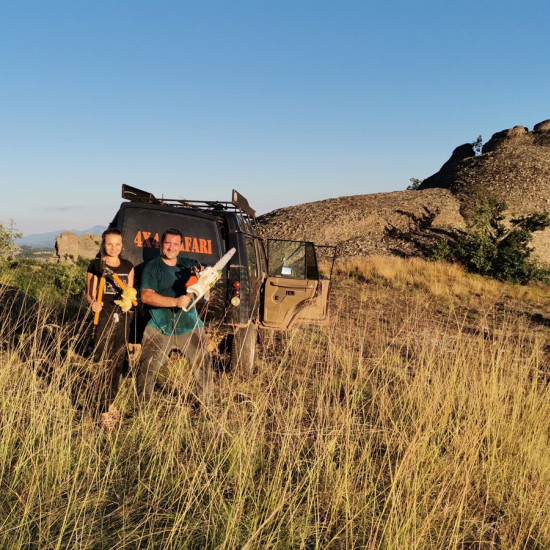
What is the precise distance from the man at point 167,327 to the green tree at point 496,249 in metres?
16.6

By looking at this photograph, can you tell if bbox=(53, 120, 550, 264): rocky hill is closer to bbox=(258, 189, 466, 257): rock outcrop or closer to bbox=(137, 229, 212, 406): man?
bbox=(258, 189, 466, 257): rock outcrop

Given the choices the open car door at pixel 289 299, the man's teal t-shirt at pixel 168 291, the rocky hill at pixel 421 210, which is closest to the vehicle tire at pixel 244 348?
the open car door at pixel 289 299

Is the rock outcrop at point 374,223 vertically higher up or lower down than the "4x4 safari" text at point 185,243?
higher up

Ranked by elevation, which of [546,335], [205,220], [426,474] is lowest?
[546,335]

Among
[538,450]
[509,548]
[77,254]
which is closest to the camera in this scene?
[509,548]

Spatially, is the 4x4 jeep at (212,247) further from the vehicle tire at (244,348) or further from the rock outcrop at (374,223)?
the rock outcrop at (374,223)

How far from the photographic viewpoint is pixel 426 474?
2.79 meters

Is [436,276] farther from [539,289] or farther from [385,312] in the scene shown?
[385,312]

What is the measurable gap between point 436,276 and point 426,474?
14.8m

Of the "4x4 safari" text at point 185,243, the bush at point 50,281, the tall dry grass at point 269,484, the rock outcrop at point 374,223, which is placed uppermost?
the rock outcrop at point 374,223

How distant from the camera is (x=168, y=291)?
3898 mm

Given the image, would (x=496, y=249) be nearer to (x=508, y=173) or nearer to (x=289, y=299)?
(x=508, y=173)

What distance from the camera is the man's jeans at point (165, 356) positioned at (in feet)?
12.3

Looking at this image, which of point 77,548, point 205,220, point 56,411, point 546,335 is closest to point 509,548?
point 77,548
